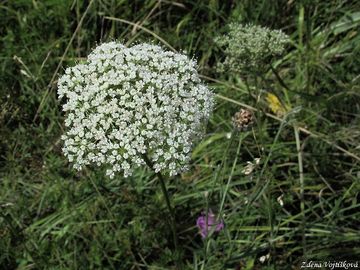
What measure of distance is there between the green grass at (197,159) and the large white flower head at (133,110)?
0.56 meters

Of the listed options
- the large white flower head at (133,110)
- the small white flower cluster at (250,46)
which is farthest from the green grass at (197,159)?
the large white flower head at (133,110)

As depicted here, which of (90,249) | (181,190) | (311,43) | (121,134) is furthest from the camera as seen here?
(311,43)

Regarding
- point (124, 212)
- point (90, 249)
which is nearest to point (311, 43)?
point (124, 212)

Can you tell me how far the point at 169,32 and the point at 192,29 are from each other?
0.58ft

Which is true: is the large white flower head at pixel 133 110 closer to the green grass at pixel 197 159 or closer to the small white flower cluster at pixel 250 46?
the green grass at pixel 197 159

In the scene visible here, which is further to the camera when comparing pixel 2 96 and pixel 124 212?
pixel 2 96

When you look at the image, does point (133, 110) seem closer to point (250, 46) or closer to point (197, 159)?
point (250, 46)

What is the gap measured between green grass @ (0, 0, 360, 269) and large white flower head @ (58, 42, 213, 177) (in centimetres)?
56

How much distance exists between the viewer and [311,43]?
386 cm

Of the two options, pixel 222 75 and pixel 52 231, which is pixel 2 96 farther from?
pixel 222 75

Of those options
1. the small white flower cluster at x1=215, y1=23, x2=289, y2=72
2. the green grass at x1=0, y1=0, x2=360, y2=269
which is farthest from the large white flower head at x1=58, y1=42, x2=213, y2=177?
the small white flower cluster at x1=215, y1=23, x2=289, y2=72

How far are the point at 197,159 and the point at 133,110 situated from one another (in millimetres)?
1542

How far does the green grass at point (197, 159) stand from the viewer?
3.02m

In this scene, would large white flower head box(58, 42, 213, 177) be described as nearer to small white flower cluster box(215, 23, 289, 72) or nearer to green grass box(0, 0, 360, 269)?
green grass box(0, 0, 360, 269)
